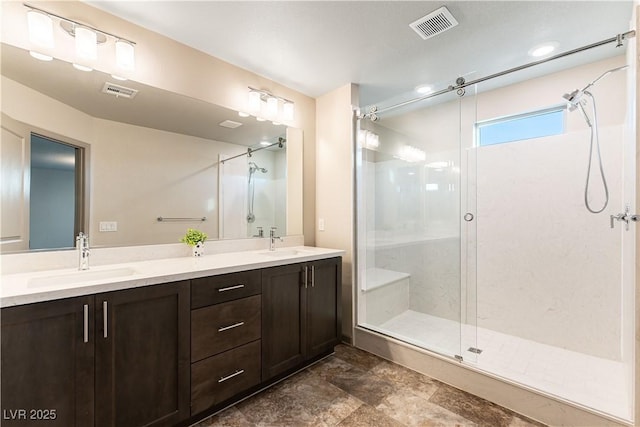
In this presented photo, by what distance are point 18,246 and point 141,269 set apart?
61cm

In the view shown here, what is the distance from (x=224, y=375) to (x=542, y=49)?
319cm

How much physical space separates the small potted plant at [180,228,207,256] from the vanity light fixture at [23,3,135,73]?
112cm

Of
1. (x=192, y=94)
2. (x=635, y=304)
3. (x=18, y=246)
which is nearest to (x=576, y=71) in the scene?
(x=635, y=304)

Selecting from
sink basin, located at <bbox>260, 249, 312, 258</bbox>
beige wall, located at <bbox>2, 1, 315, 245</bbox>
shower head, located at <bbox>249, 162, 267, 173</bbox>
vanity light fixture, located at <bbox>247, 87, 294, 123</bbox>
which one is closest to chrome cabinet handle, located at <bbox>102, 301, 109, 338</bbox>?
sink basin, located at <bbox>260, 249, 312, 258</bbox>

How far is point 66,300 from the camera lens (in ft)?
3.92

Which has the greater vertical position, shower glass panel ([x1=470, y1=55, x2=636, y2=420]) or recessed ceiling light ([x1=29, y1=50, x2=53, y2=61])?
recessed ceiling light ([x1=29, y1=50, x2=53, y2=61])

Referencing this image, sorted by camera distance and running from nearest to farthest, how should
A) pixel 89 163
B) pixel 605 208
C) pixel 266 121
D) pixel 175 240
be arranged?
pixel 89 163 → pixel 175 240 → pixel 605 208 → pixel 266 121

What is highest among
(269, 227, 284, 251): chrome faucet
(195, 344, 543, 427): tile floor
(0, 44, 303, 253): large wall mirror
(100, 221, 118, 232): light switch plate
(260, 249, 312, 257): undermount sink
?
(0, 44, 303, 253): large wall mirror

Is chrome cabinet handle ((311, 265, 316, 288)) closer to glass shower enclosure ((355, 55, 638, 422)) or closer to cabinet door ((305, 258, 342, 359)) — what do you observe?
cabinet door ((305, 258, 342, 359))

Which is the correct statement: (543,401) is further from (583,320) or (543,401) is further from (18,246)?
(18,246)

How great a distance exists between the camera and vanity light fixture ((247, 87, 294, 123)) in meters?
2.48

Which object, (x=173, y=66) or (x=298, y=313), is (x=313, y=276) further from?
(x=173, y=66)

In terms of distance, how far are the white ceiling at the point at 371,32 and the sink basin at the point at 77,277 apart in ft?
5.20

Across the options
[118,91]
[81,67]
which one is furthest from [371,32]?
[81,67]
